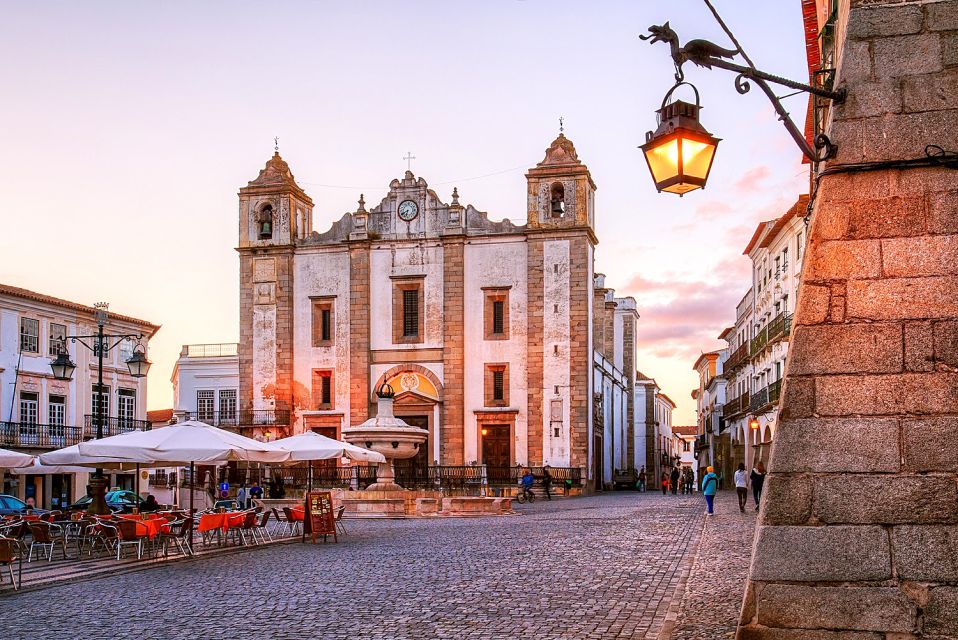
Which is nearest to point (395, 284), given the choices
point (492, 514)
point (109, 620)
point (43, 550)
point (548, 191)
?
point (548, 191)

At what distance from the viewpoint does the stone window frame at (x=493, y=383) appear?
1788 inches

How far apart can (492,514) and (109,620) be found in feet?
62.6

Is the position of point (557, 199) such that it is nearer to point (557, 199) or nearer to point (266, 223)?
point (557, 199)

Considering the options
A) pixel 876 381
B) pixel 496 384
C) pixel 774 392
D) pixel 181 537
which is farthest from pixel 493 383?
pixel 876 381

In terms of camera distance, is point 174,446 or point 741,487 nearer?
point 174,446

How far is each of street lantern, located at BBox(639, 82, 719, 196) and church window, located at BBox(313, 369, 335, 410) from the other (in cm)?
4190

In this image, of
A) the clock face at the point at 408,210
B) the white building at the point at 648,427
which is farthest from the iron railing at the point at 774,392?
the white building at the point at 648,427

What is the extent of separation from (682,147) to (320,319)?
4298 centimetres

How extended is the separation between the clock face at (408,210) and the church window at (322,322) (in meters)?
4.78

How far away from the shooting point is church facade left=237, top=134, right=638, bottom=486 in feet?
148

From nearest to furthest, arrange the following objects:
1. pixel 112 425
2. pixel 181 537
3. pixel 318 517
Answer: pixel 181 537
pixel 318 517
pixel 112 425

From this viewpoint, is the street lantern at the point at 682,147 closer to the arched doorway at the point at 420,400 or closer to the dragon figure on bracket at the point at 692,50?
the dragon figure on bracket at the point at 692,50

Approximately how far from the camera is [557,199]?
4597 cm

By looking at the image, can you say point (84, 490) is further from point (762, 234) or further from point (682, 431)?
point (682, 431)
